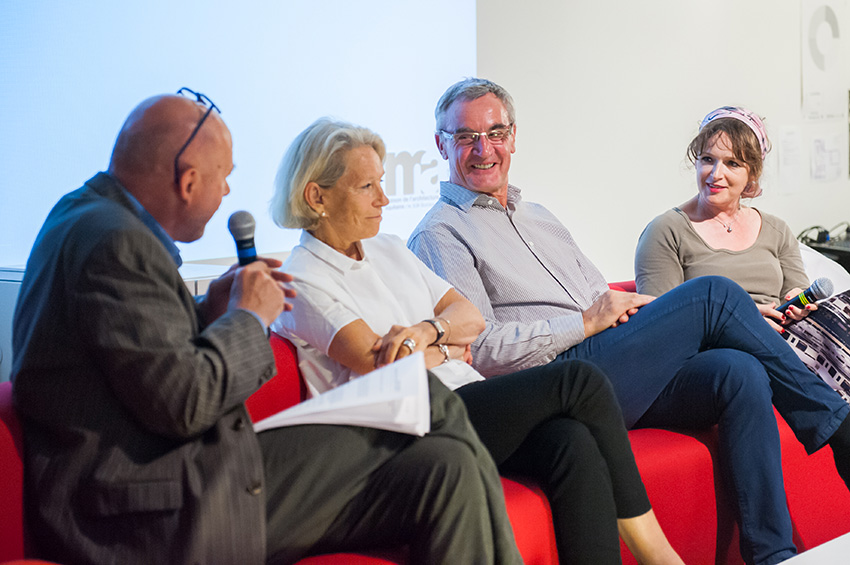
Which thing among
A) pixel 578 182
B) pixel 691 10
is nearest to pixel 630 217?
pixel 578 182

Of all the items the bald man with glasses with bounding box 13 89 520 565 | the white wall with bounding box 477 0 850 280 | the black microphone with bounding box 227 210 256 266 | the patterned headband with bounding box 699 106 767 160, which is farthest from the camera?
the white wall with bounding box 477 0 850 280

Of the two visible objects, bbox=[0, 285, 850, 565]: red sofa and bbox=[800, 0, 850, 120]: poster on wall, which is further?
bbox=[800, 0, 850, 120]: poster on wall

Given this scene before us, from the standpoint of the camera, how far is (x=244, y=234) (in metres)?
1.52

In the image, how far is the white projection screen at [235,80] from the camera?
2469 mm

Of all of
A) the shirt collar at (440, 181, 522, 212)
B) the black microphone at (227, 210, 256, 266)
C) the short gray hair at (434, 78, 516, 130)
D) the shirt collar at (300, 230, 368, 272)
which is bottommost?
the shirt collar at (300, 230, 368, 272)

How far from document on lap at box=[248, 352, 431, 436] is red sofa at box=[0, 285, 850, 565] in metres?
0.25

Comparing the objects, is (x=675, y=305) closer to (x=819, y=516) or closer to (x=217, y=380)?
(x=819, y=516)

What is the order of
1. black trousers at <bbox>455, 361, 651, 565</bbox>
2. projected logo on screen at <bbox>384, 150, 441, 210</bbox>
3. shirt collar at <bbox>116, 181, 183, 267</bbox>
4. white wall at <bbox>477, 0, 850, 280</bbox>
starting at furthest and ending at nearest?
white wall at <bbox>477, 0, 850, 280</bbox> < projected logo on screen at <bbox>384, 150, 441, 210</bbox> < black trousers at <bbox>455, 361, 651, 565</bbox> < shirt collar at <bbox>116, 181, 183, 267</bbox>

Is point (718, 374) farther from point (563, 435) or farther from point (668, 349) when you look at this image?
point (563, 435)

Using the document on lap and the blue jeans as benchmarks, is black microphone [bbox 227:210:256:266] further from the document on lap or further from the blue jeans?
the blue jeans

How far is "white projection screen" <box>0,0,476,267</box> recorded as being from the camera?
2.47 meters

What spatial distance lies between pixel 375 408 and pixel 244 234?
0.40 meters

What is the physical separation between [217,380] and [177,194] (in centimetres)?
36

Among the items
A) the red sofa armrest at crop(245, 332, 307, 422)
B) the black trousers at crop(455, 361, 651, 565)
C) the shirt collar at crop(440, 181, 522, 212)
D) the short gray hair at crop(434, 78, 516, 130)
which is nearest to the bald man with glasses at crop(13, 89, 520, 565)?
the black trousers at crop(455, 361, 651, 565)
